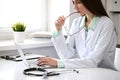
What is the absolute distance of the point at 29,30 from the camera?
273 cm

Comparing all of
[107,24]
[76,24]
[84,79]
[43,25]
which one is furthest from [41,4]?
[84,79]

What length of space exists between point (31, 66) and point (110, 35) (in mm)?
591

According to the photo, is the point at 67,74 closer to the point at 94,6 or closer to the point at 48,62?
the point at 48,62

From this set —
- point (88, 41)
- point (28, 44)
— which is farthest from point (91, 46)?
point (28, 44)

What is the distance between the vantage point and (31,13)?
9.02 feet

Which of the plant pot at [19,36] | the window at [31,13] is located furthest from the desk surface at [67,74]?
the window at [31,13]

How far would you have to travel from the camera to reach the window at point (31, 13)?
2.54 m

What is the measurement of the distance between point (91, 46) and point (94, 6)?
297mm

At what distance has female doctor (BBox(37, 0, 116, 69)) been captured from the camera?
1695 millimetres

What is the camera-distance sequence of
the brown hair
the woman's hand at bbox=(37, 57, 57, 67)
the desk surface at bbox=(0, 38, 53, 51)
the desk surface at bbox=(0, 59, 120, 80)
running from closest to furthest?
the desk surface at bbox=(0, 59, 120, 80)
the woman's hand at bbox=(37, 57, 57, 67)
the brown hair
the desk surface at bbox=(0, 38, 53, 51)

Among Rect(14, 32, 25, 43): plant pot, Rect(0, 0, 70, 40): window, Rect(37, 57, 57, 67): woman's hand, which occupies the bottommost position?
Rect(37, 57, 57, 67): woman's hand

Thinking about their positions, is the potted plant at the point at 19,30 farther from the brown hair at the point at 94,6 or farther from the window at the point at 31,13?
the brown hair at the point at 94,6

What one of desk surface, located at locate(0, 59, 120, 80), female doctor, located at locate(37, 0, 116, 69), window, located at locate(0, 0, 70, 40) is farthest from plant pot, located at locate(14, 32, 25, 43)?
desk surface, located at locate(0, 59, 120, 80)

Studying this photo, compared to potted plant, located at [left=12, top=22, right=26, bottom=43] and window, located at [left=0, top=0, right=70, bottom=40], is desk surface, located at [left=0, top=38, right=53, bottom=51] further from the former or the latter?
window, located at [left=0, top=0, right=70, bottom=40]
